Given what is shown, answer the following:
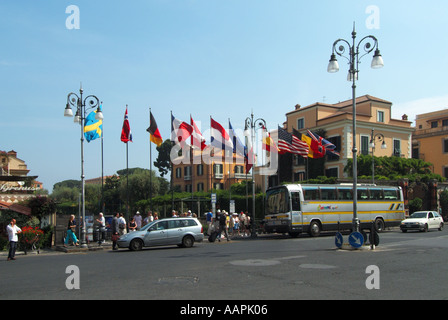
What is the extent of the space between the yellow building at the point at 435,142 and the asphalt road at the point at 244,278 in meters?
51.8

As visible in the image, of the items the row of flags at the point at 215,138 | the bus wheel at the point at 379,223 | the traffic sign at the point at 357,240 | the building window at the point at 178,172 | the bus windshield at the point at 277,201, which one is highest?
the row of flags at the point at 215,138

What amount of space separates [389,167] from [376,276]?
1598 inches

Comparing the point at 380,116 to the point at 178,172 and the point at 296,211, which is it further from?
the point at 178,172

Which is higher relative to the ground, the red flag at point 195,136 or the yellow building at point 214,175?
the red flag at point 195,136

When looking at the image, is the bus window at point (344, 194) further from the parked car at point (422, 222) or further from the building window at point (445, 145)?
the building window at point (445, 145)

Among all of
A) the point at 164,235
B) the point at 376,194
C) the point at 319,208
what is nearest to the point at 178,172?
the point at 376,194

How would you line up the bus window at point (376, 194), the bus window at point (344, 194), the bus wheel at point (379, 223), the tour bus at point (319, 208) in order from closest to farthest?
the tour bus at point (319, 208) < the bus window at point (344, 194) < the bus window at point (376, 194) < the bus wheel at point (379, 223)

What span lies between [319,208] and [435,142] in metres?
44.1

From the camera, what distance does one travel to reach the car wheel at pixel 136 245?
20.0m

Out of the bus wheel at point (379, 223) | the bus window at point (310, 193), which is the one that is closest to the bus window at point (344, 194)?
the bus window at point (310, 193)

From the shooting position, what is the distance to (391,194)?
103ft

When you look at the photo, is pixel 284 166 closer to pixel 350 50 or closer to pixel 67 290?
pixel 350 50

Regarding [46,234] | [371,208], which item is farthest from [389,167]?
[46,234]

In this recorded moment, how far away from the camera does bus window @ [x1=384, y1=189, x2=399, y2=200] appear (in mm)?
31047
